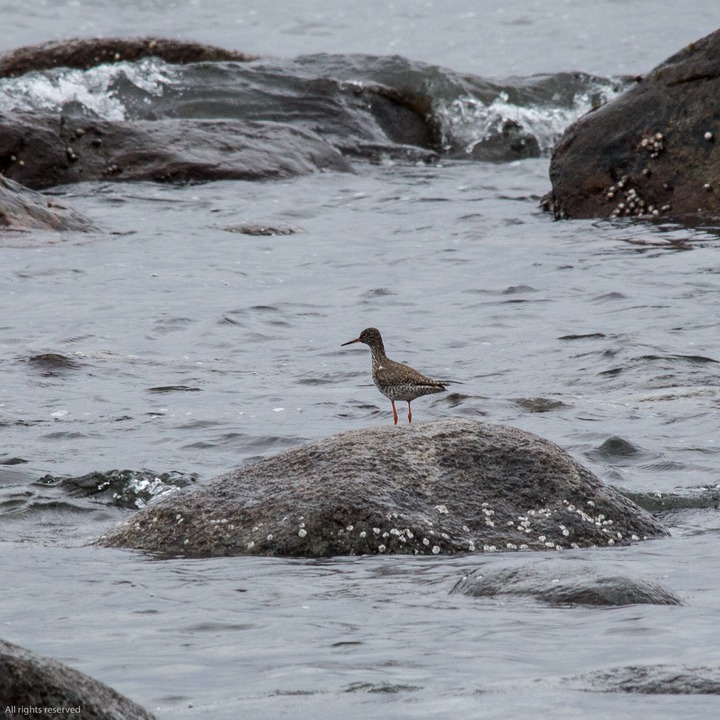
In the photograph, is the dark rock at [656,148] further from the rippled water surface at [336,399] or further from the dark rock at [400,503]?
the dark rock at [400,503]

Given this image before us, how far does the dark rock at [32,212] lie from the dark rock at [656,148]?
593cm

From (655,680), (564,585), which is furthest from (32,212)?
(655,680)

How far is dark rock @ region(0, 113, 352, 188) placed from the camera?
1858 cm

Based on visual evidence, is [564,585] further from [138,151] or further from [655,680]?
[138,151]

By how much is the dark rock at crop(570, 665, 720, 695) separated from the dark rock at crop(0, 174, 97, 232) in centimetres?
1189

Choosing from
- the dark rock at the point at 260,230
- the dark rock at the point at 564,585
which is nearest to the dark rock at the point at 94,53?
the dark rock at the point at 260,230

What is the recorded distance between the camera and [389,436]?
285 inches

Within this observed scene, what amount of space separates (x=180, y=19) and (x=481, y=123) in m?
18.2

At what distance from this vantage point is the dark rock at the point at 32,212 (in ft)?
51.1

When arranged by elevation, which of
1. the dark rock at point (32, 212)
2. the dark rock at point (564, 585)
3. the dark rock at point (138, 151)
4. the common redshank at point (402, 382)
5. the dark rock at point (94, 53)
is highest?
the dark rock at point (94, 53)

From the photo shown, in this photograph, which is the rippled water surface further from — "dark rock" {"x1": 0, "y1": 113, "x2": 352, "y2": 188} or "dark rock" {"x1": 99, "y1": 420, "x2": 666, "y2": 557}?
"dark rock" {"x1": 0, "y1": 113, "x2": 352, "y2": 188}

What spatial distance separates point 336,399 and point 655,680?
6.04m

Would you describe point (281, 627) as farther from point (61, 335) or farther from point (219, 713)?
point (61, 335)

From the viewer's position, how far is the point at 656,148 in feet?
52.9
